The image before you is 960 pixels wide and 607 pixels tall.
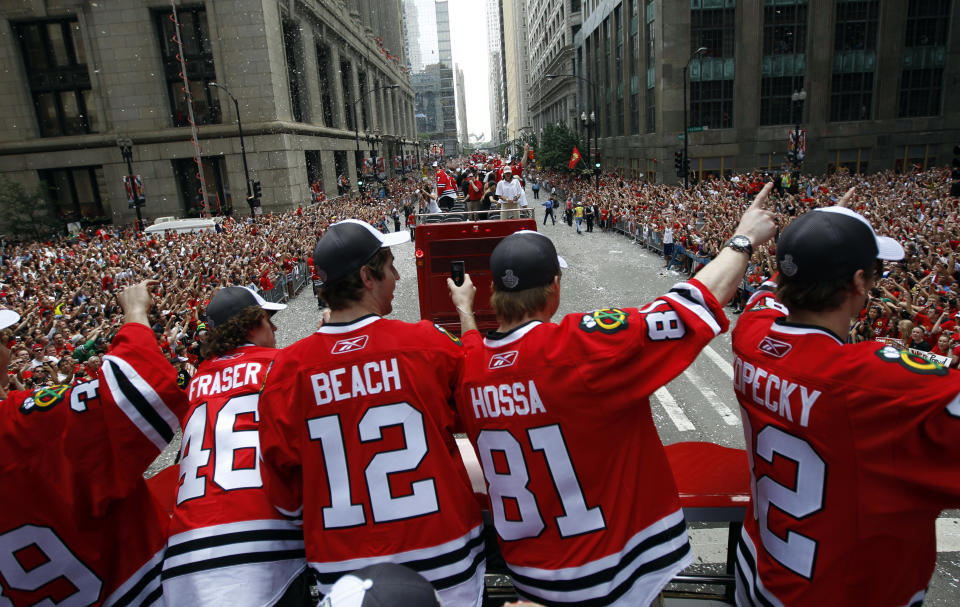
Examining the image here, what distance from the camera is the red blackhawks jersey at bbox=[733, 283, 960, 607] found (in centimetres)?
181

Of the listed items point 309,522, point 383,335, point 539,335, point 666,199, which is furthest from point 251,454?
point 666,199

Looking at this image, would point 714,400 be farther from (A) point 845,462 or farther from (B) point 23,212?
(B) point 23,212

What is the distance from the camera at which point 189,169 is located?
40.7 m

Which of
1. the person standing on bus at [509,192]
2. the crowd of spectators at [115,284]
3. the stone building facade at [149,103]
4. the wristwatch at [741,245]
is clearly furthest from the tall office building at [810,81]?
the wristwatch at [741,245]

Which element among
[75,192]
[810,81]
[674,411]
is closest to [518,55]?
[810,81]

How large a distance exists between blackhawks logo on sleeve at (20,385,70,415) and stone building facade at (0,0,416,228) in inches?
1538

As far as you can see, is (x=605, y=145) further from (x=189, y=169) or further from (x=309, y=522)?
(x=309, y=522)

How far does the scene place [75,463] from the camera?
7.82 ft

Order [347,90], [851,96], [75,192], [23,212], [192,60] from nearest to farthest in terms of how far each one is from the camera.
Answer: [23,212]
[192,60]
[851,96]
[75,192]
[347,90]

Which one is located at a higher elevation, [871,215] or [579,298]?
[871,215]

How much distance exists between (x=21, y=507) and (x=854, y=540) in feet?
10.5

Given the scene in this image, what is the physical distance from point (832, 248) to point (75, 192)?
2006 inches

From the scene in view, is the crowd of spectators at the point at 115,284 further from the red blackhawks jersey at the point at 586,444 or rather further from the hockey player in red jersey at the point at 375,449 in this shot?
the red blackhawks jersey at the point at 586,444

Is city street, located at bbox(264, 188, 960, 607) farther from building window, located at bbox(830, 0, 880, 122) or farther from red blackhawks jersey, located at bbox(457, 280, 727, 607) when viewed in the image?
building window, located at bbox(830, 0, 880, 122)
